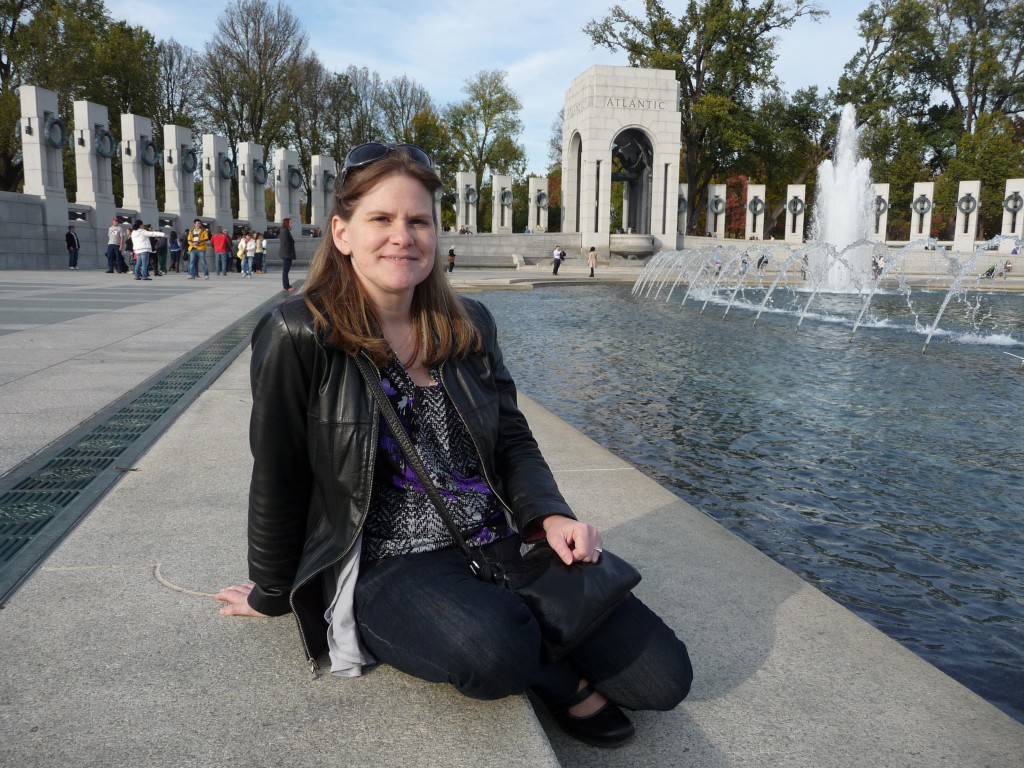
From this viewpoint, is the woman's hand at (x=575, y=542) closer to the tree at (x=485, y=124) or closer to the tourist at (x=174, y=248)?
the tourist at (x=174, y=248)

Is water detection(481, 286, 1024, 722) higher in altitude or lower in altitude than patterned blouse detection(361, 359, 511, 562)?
lower

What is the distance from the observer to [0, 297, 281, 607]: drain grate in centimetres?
294

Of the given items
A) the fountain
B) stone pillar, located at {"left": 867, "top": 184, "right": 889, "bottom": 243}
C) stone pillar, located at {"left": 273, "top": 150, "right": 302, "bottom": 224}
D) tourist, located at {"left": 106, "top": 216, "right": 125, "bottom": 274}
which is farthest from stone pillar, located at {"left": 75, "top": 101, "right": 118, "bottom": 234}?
stone pillar, located at {"left": 867, "top": 184, "right": 889, "bottom": 243}

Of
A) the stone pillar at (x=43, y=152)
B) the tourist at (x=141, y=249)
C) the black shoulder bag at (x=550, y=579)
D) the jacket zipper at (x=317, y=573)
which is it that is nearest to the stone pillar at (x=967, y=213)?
the tourist at (x=141, y=249)

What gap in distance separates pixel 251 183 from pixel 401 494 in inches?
1505

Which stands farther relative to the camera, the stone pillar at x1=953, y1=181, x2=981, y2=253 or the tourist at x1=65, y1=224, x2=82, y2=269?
the stone pillar at x1=953, y1=181, x2=981, y2=253

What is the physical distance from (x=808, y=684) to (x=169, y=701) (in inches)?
66.1

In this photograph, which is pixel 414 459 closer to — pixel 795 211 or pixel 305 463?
pixel 305 463

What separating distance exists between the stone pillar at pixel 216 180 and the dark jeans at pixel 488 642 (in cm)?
3530

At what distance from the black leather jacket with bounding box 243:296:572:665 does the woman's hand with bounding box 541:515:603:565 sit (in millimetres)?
123

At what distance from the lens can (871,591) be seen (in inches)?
138

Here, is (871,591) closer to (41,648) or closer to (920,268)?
(41,648)

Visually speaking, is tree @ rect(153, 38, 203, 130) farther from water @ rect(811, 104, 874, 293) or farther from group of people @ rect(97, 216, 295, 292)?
water @ rect(811, 104, 874, 293)

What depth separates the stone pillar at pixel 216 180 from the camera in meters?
34.7
